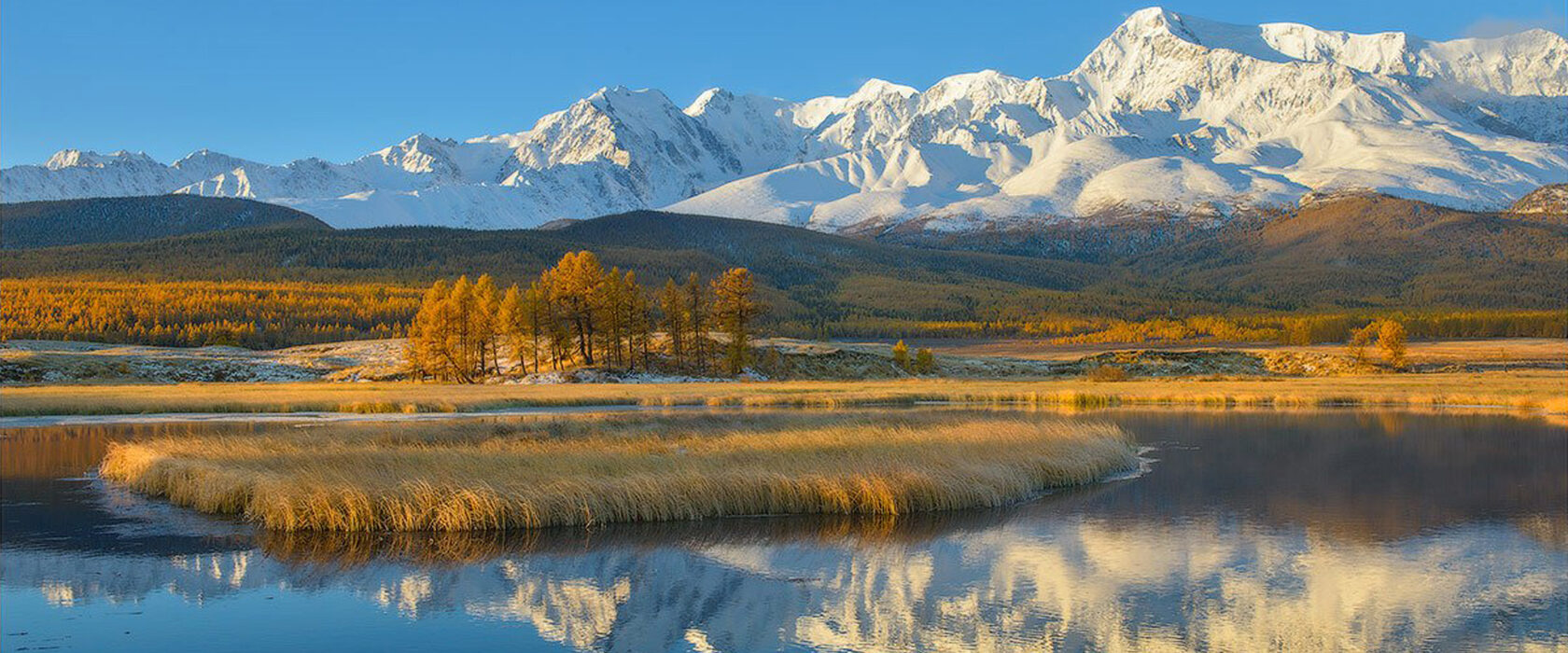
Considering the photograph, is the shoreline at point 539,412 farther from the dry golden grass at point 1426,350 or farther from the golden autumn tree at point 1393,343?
the dry golden grass at point 1426,350

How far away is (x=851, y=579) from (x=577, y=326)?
288ft

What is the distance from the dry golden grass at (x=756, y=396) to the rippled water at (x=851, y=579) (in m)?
34.2

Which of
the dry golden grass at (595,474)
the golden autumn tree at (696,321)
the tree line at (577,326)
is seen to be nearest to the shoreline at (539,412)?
the dry golden grass at (595,474)

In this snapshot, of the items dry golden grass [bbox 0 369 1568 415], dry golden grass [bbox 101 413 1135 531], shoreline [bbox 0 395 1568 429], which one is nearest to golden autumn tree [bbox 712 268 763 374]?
dry golden grass [bbox 0 369 1568 415]

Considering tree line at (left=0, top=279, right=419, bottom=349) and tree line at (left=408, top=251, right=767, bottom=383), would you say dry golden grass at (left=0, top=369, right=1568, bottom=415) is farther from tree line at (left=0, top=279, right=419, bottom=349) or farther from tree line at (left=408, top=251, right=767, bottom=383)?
tree line at (left=0, top=279, right=419, bottom=349)

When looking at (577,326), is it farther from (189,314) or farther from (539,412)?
(189,314)

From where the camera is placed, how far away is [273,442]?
39.8 meters

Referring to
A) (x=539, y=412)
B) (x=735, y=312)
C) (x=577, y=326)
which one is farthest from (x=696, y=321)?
(x=539, y=412)

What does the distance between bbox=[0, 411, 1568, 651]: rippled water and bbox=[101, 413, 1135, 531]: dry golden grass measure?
978mm

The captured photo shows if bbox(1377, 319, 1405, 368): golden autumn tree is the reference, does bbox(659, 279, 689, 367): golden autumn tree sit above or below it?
above

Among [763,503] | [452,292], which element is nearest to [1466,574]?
[763,503]

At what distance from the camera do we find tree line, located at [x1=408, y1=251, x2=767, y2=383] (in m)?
106

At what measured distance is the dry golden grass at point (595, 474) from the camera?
28.7 metres

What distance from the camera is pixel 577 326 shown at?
10862 cm
